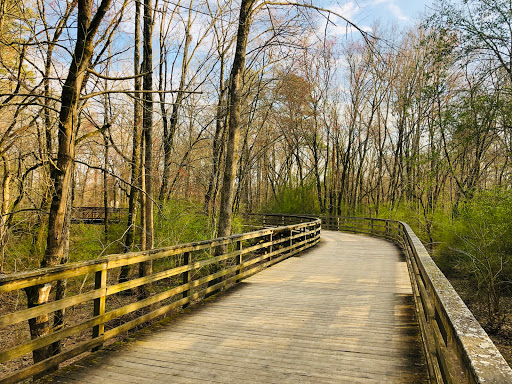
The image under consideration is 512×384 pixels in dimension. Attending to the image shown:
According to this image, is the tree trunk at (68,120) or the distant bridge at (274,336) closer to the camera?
the distant bridge at (274,336)

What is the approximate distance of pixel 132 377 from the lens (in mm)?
3457

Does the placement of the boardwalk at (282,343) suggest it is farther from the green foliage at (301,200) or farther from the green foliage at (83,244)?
the green foliage at (301,200)

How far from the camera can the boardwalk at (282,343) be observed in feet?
11.5

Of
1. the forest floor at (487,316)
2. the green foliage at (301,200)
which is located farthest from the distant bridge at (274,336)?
the green foliage at (301,200)

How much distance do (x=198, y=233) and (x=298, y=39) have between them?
7.34 metres

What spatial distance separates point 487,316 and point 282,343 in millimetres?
8897

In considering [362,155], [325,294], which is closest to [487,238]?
[325,294]

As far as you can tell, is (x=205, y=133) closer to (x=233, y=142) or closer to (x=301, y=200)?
(x=233, y=142)

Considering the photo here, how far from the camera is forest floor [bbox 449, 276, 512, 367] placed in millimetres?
8892

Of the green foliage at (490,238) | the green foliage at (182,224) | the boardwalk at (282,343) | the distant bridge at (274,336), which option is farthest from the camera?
the green foliage at (182,224)

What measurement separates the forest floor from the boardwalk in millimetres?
3693

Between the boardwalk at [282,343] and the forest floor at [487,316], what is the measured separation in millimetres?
3693

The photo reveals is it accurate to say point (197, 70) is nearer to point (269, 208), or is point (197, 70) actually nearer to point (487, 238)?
point (487, 238)

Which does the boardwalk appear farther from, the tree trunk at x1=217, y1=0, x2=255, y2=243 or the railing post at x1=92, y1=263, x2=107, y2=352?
the tree trunk at x1=217, y1=0, x2=255, y2=243
